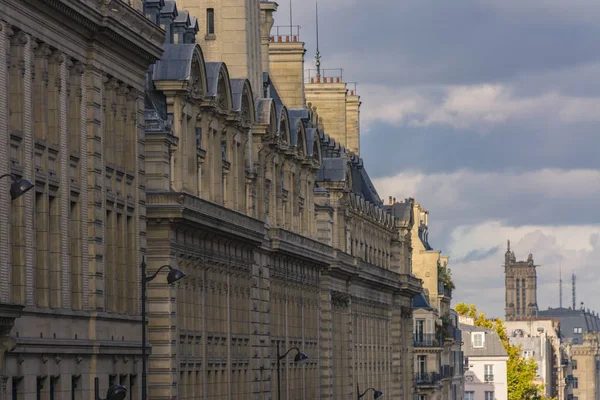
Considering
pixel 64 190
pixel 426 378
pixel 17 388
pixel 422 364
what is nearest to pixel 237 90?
pixel 64 190

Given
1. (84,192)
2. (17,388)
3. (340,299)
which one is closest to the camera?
(17,388)

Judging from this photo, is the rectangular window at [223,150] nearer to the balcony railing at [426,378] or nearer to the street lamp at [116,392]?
the street lamp at [116,392]

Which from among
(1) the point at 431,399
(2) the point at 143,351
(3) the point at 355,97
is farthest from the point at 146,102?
(1) the point at 431,399

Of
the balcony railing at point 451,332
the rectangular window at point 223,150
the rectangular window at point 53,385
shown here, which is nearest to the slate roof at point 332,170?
the rectangular window at point 223,150

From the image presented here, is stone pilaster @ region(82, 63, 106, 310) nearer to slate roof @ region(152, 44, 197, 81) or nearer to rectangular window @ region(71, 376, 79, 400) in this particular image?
rectangular window @ region(71, 376, 79, 400)

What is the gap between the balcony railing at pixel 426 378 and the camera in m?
150

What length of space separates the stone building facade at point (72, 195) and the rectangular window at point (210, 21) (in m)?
23.4

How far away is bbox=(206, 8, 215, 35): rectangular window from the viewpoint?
8756 centimetres

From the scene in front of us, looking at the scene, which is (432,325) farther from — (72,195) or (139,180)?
(72,195)

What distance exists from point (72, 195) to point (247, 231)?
2375cm

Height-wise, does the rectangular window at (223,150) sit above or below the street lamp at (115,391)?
above

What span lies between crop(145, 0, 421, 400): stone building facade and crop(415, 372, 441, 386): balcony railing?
19.7 meters

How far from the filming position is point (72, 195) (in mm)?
55281

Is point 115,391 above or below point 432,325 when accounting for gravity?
below
